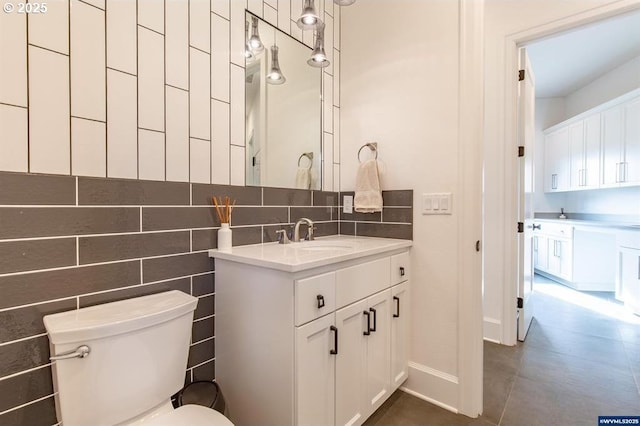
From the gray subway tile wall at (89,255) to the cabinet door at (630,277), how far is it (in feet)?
12.5

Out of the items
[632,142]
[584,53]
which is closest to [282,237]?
[632,142]

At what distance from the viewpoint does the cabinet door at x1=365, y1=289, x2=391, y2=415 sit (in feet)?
4.63

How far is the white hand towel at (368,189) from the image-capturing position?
5.98ft

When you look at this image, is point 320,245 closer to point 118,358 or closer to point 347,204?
point 347,204

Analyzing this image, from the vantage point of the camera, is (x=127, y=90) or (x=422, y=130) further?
(x=422, y=130)

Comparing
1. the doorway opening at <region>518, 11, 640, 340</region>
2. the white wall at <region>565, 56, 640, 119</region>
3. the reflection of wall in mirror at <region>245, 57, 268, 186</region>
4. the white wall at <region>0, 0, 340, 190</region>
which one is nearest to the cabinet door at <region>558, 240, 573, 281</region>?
the doorway opening at <region>518, 11, 640, 340</region>

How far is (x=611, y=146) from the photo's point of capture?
352 centimetres

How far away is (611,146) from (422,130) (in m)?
3.42

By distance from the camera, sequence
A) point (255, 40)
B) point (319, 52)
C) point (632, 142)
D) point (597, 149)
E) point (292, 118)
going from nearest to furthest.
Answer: point (255, 40) → point (319, 52) → point (292, 118) → point (632, 142) → point (597, 149)

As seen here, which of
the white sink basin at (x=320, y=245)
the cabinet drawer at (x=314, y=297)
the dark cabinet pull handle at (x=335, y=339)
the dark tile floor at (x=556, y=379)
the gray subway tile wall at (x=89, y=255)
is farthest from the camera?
the white sink basin at (x=320, y=245)

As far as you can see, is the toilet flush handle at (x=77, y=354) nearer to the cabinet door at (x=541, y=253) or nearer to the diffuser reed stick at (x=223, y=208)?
the diffuser reed stick at (x=223, y=208)

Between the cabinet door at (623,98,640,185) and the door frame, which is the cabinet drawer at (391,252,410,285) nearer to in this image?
the door frame

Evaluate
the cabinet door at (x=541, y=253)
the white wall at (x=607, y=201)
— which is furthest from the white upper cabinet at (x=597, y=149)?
the cabinet door at (x=541, y=253)

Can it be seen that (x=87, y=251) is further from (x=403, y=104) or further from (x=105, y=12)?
(x=403, y=104)
